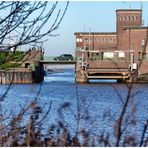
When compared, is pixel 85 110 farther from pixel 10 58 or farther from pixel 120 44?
pixel 120 44

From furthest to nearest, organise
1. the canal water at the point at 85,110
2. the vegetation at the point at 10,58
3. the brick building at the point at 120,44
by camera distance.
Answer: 1. the brick building at the point at 120,44
2. the vegetation at the point at 10,58
3. the canal water at the point at 85,110

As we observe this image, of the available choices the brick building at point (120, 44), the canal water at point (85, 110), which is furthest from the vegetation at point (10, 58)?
the brick building at point (120, 44)

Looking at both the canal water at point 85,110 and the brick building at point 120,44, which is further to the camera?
the brick building at point 120,44

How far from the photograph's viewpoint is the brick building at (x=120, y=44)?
8769 cm

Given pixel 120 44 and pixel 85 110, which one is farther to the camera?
pixel 120 44

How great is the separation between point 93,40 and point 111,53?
94.0 feet

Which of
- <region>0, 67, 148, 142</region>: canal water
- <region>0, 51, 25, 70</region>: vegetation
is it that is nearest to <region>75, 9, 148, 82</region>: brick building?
<region>0, 67, 148, 142</region>: canal water

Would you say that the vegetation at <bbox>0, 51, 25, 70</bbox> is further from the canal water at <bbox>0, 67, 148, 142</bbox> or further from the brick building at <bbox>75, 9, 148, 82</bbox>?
the brick building at <bbox>75, 9, 148, 82</bbox>

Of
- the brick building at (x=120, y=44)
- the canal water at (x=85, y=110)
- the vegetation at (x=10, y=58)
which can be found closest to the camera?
the canal water at (x=85, y=110)

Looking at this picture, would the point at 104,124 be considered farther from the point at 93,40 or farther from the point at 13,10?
the point at 93,40

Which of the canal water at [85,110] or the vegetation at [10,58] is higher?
the vegetation at [10,58]

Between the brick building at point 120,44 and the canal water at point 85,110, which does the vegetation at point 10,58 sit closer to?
the canal water at point 85,110

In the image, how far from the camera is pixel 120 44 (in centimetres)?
9638

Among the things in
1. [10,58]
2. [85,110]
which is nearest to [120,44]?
[10,58]
